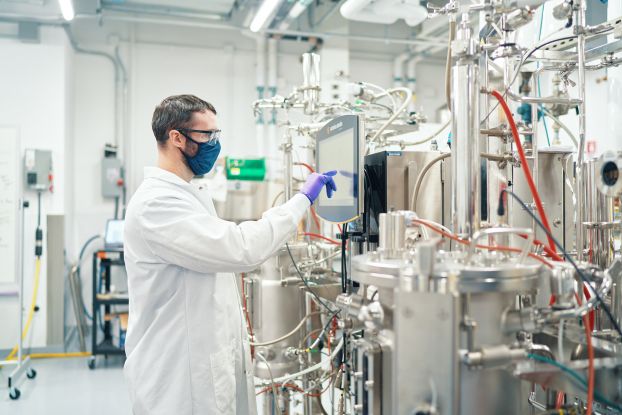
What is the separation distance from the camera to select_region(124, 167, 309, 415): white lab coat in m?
1.39

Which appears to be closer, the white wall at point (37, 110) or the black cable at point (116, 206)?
the white wall at point (37, 110)

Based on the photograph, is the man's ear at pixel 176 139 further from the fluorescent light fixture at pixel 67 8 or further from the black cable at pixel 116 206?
the black cable at pixel 116 206

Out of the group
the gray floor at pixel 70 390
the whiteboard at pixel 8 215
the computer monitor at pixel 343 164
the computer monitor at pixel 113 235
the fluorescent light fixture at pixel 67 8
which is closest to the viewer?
the computer monitor at pixel 343 164

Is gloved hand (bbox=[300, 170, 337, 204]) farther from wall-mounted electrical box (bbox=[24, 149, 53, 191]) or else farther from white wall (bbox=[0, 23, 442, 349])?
white wall (bbox=[0, 23, 442, 349])

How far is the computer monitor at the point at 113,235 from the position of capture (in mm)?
4180

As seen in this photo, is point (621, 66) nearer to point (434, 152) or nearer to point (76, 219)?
point (434, 152)

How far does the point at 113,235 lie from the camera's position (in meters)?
4.21

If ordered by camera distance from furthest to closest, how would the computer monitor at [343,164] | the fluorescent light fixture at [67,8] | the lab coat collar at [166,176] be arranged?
1. the fluorescent light fixture at [67,8]
2. the lab coat collar at [166,176]
3. the computer monitor at [343,164]

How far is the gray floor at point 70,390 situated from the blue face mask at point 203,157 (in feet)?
6.44

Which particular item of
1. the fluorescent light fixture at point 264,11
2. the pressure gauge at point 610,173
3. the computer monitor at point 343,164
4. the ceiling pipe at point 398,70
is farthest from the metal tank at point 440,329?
the ceiling pipe at point 398,70

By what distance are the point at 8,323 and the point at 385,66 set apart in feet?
13.5

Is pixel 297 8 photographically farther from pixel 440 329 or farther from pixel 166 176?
pixel 440 329

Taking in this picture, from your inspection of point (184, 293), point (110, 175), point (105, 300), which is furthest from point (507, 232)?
point (110, 175)

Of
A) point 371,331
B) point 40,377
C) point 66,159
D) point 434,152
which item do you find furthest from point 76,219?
point 371,331
